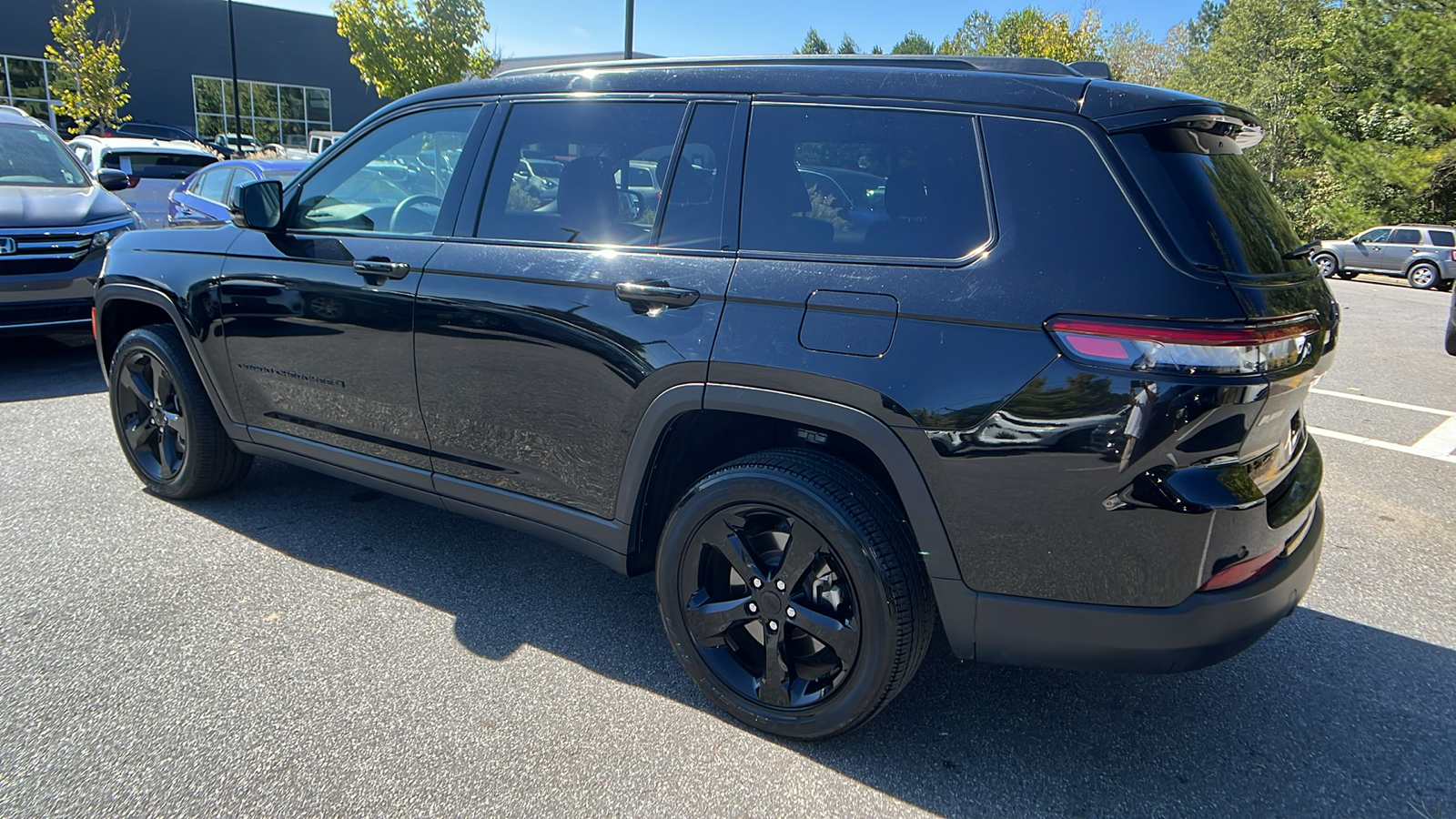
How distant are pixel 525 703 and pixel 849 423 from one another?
133cm

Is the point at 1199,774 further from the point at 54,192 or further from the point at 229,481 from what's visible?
the point at 54,192

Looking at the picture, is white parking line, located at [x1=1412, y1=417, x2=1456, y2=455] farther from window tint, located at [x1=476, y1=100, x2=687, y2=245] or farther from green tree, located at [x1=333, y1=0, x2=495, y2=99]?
green tree, located at [x1=333, y1=0, x2=495, y2=99]

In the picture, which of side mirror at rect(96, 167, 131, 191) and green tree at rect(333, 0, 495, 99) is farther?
green tree at rect(333, 0, 495, 99)

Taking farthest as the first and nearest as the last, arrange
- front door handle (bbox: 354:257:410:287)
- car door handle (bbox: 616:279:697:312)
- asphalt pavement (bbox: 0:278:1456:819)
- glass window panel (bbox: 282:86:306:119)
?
glass window panel (bbox: 282:86:306:119) → front door handle (bbox: 354:257:410:287) → car door handle (bbox: 616:279:697:312) → asphalt pavement (bbox: 0:278:1456:819)

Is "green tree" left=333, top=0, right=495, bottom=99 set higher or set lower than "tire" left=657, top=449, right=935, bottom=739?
higher

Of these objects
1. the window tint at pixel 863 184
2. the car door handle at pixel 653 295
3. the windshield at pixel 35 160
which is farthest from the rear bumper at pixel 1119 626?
the windshield at pixel 35 160

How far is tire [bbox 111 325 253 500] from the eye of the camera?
404 centimetres

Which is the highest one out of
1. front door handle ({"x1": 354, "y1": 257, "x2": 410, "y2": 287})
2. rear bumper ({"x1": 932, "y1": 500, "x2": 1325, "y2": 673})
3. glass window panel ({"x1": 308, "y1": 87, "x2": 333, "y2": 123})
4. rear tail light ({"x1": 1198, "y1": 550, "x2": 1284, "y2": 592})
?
glass window panel ({"x1": 308, "y1": 87, "x2": 333, "y2": 123})

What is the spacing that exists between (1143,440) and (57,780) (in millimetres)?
2814

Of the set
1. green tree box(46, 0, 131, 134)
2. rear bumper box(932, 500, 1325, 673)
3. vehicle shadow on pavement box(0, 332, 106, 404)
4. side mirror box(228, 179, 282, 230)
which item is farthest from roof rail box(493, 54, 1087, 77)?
green tree box(46, 0, 131, 134)

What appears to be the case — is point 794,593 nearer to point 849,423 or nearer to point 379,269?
point 849,423

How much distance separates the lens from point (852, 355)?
233 cm

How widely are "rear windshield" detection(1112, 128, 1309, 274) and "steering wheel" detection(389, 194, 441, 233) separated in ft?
7.70

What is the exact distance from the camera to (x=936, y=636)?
3.27 metres
